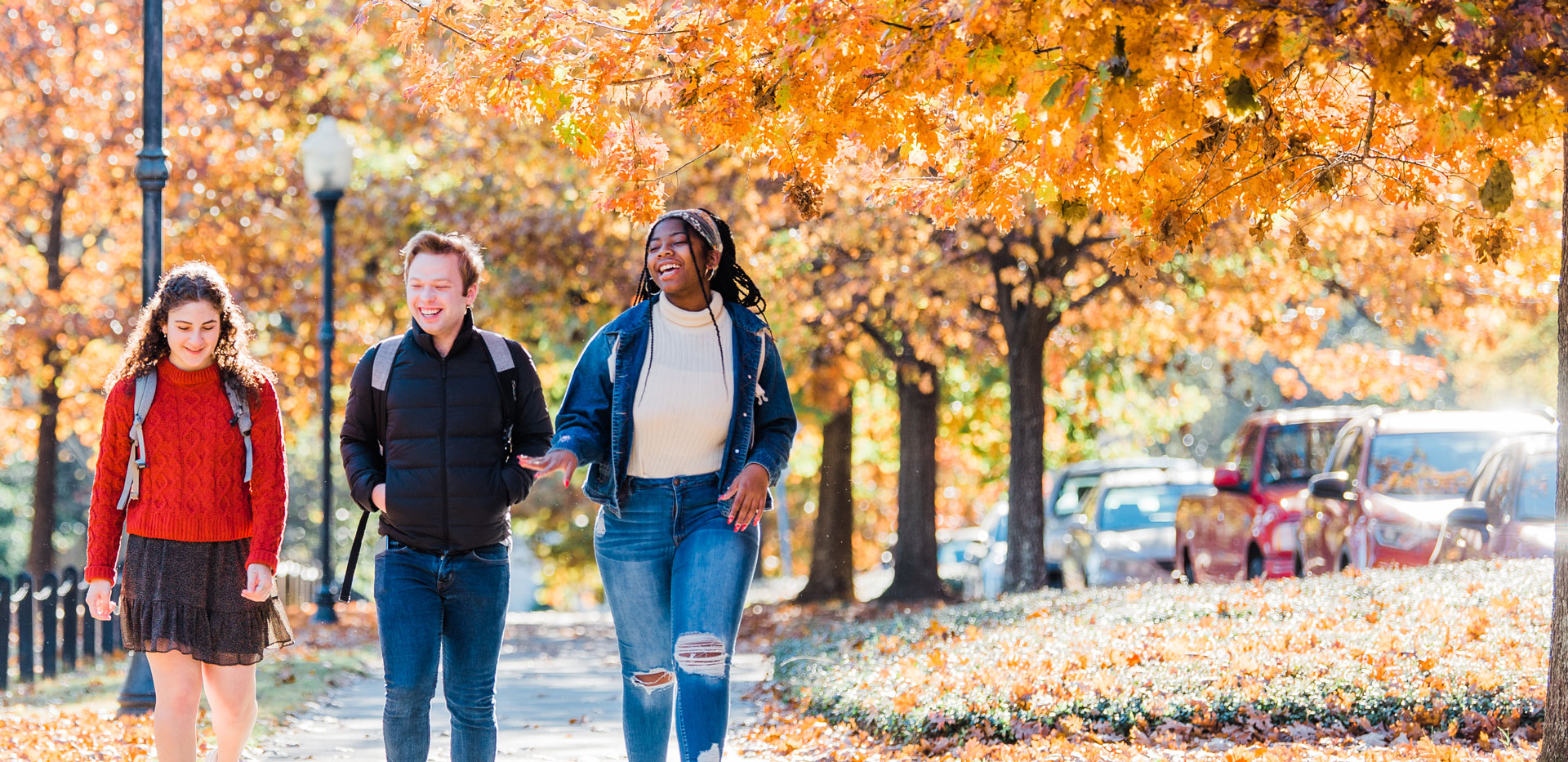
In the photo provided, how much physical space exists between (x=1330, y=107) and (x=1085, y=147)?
1.91 m

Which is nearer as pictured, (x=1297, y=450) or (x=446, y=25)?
(x=446, y=25)

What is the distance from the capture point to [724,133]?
5.75 metres

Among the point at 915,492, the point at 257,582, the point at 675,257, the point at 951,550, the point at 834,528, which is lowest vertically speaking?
the point at 951,550

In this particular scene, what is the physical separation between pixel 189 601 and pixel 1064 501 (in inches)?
741

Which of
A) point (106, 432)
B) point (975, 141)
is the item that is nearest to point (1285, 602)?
point (975, 141)

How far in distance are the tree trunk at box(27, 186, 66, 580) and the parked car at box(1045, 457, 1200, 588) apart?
36.5 feet

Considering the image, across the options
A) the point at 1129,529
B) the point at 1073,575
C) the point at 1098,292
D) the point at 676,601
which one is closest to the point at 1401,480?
the point at 1098,292

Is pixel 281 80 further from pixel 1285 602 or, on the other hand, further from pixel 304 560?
pixel 304 560

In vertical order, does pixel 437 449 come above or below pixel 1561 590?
above

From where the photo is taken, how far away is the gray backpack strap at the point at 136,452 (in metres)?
5.20

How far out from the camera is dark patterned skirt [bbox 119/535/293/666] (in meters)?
5.18

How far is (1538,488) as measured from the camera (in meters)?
10.8

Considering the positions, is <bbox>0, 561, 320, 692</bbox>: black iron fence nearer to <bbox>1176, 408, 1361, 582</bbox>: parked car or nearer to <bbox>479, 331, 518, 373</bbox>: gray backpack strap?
<bbox>479, 331, 518, 373</bbox>: gray backpack strap

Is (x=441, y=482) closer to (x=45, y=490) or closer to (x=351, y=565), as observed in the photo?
(x=351, y=565)
